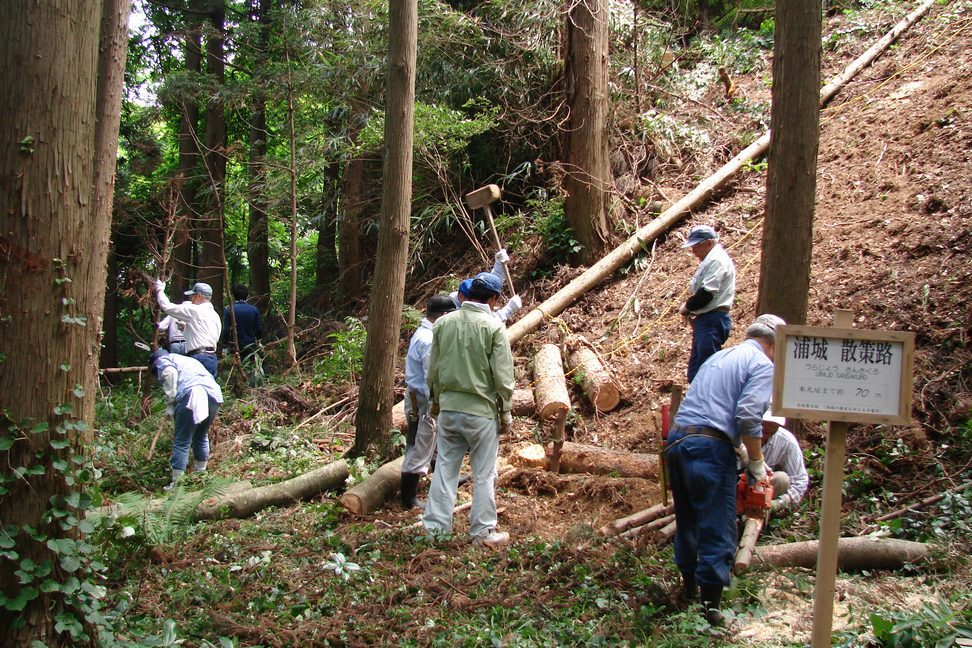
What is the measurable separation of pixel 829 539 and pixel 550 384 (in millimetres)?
5571

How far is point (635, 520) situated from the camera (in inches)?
264

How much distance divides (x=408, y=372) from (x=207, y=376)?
2423mm

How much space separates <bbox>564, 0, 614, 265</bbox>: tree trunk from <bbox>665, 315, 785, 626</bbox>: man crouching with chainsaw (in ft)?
24.2

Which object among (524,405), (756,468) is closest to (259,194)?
(524,405)

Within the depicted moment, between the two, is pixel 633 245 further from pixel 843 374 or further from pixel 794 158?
pixel 843 374

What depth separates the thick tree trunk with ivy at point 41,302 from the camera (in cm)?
382

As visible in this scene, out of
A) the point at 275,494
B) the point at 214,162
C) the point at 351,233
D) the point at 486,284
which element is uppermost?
the point at 214,162

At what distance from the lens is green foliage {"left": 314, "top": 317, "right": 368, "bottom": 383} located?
38.6 ft

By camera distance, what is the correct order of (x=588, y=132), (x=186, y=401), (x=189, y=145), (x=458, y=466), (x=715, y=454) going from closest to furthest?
(x=715, y=454) → (x=458, y=466) → (x=186, y=401) → (x=588, y=132) → (x=189, y=145)

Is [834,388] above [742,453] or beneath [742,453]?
above

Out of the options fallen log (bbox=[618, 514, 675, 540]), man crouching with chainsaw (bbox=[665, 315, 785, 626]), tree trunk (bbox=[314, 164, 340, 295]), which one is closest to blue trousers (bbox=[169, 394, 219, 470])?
fallen log (bbox=[618, 514, 675, 540])

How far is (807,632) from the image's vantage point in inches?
179

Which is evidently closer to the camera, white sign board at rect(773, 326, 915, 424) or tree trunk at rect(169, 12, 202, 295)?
white sign board at rect(773, 326, 915, 424)

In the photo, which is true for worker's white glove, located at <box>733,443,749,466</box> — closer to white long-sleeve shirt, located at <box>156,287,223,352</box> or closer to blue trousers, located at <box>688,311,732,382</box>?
blue trousers, located at <box>688,311,732,382</box>
